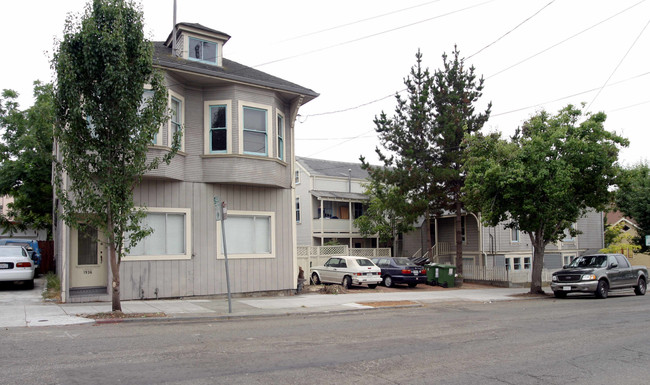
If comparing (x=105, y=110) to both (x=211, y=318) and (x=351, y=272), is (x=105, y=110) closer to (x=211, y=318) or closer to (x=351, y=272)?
(x=211, y=318)

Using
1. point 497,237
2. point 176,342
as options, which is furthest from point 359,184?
point 176,342

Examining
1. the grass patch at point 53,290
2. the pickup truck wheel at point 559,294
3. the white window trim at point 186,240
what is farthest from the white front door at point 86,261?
the pickup truck wheel at point 559,294

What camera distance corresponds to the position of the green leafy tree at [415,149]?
1060 inches

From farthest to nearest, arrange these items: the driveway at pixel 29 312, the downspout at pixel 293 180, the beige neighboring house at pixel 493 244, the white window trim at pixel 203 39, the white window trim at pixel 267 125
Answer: the beige neighboring house at pixel 493 244, the downspout at pixel 293 180, the white window trim at pixel 203 39, the white window trim at pixel 267 125, the driveway at pixel 29 312

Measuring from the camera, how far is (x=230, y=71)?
1783cm

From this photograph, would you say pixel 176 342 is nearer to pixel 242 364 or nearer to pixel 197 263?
pixel 242 364

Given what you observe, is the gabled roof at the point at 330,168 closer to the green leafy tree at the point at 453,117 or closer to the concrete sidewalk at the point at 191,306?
the green leafy tree at the point at 453,117

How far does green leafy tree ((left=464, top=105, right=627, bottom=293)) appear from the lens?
19.9 metres

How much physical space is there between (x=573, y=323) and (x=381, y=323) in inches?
183

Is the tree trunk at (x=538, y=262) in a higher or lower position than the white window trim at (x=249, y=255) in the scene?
lower

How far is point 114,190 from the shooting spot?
12102 millimetres

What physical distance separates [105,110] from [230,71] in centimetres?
646

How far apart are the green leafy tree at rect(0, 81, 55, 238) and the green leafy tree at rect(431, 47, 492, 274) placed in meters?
21.6

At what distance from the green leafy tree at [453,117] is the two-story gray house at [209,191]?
10.1m
